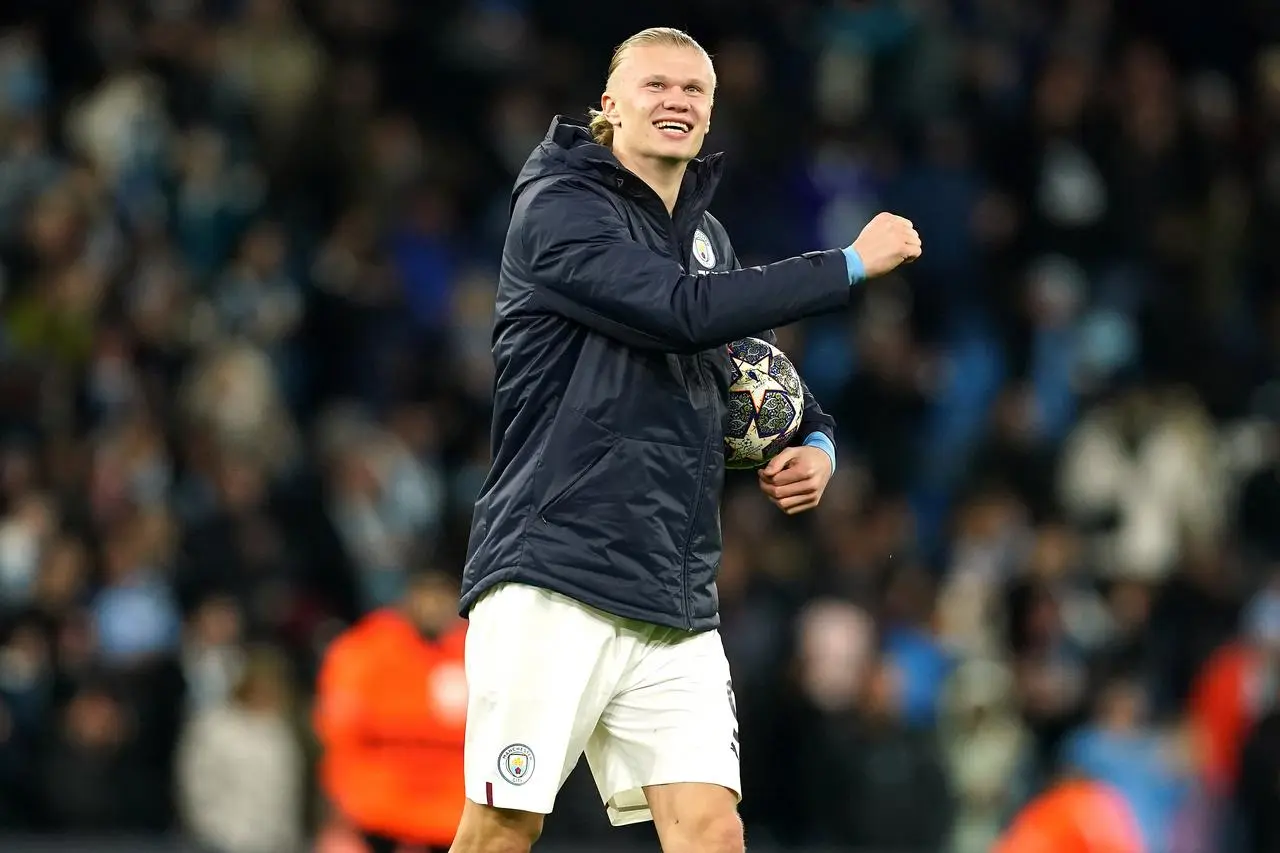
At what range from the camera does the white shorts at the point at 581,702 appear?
464cm

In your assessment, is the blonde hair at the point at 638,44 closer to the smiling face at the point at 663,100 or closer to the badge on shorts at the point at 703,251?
the smiling face at the point at 663,100

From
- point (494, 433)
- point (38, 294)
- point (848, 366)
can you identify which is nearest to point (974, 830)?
point (848, 366)

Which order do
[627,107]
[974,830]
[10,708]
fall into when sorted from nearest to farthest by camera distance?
[627,107]
[10,708]
[974,830]

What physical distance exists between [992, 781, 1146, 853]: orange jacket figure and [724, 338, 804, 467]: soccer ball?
15.4ft

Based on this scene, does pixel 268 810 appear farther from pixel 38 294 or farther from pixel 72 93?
pixel 72 93

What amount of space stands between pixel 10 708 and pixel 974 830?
15.5ft

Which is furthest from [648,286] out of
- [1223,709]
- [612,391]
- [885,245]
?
[1223,709]

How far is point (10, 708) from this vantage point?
10.2 m

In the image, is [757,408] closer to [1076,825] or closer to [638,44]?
[638,44]

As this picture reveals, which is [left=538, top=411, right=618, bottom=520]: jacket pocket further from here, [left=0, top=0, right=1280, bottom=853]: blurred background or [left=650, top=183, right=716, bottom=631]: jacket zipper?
[left=0, top=0, right=1280, bottom=853]: blurred background

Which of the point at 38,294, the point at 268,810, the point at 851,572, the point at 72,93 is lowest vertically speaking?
the point at 268,810

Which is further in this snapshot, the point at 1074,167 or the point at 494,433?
the point at 1074,167

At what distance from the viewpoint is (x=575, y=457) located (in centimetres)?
466

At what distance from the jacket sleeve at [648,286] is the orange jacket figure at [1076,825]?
5170 mm
